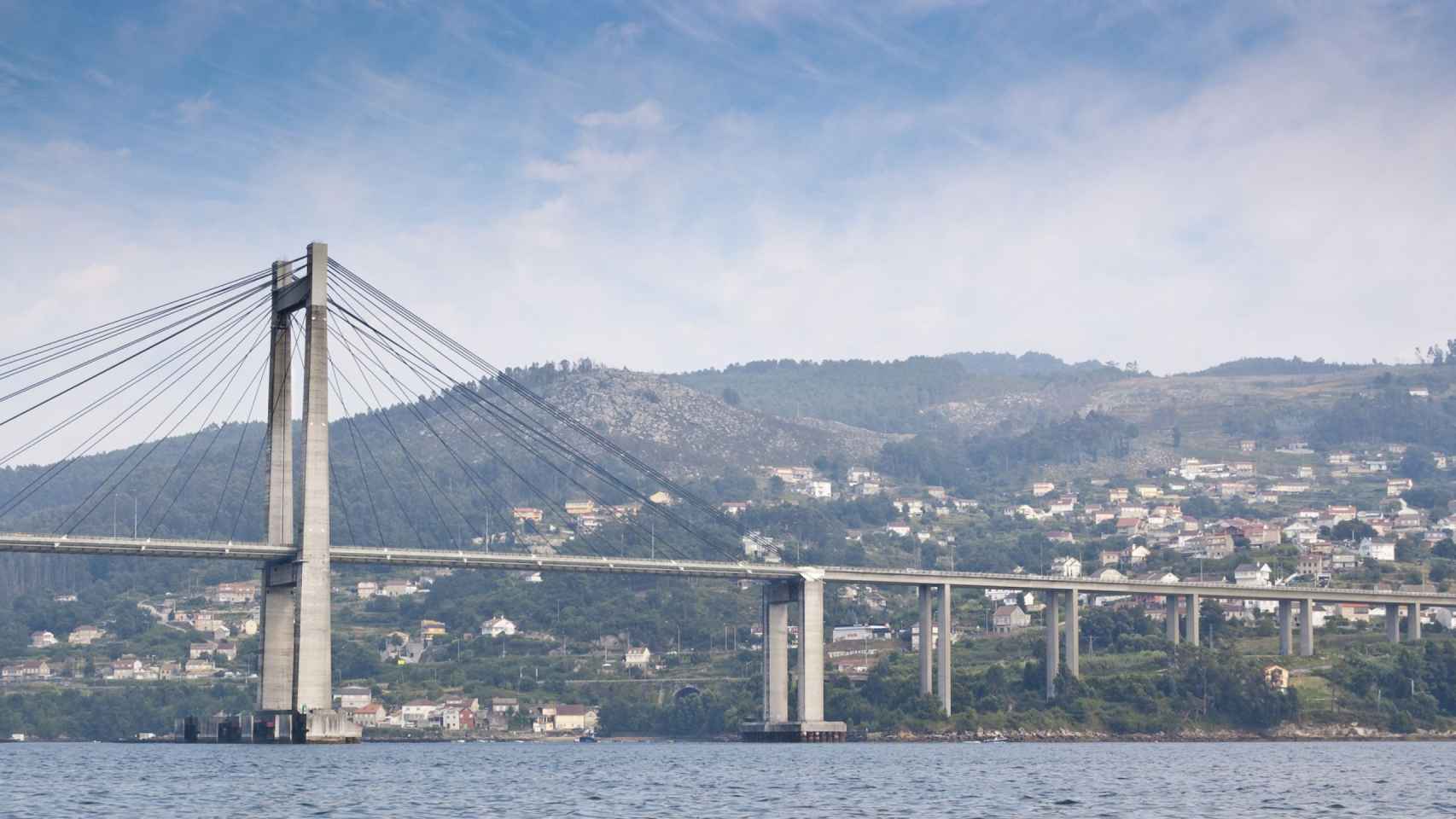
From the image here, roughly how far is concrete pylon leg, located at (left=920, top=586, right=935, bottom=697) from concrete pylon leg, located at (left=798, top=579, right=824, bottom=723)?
16.0m

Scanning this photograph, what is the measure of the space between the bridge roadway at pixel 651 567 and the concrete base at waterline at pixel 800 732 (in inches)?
330

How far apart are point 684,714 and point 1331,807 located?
94777 mm

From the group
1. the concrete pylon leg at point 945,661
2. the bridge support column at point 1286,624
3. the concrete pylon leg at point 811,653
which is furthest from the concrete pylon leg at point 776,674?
the bridge support column at point 1286,624

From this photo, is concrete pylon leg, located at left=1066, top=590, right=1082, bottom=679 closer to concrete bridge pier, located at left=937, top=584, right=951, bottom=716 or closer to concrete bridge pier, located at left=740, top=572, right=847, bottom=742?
concrete bridge pier, located at left=937, top=584, right=951, bottom=716

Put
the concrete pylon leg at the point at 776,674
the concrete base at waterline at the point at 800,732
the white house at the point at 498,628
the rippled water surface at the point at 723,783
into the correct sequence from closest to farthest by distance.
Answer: the rippled water surface at the point at 723,783, the concrete base at waterline at the point at 800,732, the concrete pylon leg at the point at 776,674, the white house at the point at 498,628

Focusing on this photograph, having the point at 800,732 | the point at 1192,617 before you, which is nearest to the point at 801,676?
the point at 800,732

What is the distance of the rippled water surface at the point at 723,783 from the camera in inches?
1965

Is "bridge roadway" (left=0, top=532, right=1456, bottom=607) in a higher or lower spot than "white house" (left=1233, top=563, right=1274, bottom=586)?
lower

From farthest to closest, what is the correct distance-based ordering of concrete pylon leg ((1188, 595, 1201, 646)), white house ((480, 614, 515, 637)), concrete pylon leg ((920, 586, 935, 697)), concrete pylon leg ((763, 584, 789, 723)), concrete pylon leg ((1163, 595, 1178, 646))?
1. white house ((480, 614, 515, 637))
2. concrete pylon leg ((1163, 595, 1178, 646))
3. concrete pylon leg ((1188, 595, 1201, 646))
4. concrete pylon leg ((920, 586, 935, 697))
5. concrete pylon leg ((763, 584, 789, 723))

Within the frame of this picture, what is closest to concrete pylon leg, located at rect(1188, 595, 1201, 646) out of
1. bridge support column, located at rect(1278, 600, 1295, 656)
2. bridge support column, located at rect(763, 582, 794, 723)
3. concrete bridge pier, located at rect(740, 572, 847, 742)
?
bridge support column, located at rect(1278, 600, 1295, 656)

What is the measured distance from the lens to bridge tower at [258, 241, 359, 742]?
84.2m

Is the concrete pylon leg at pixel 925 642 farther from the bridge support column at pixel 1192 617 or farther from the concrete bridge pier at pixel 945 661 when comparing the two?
the bridge support column at pixel 1192 617

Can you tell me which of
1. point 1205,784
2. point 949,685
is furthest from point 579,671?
point 1205,784

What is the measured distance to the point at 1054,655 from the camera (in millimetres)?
131250
